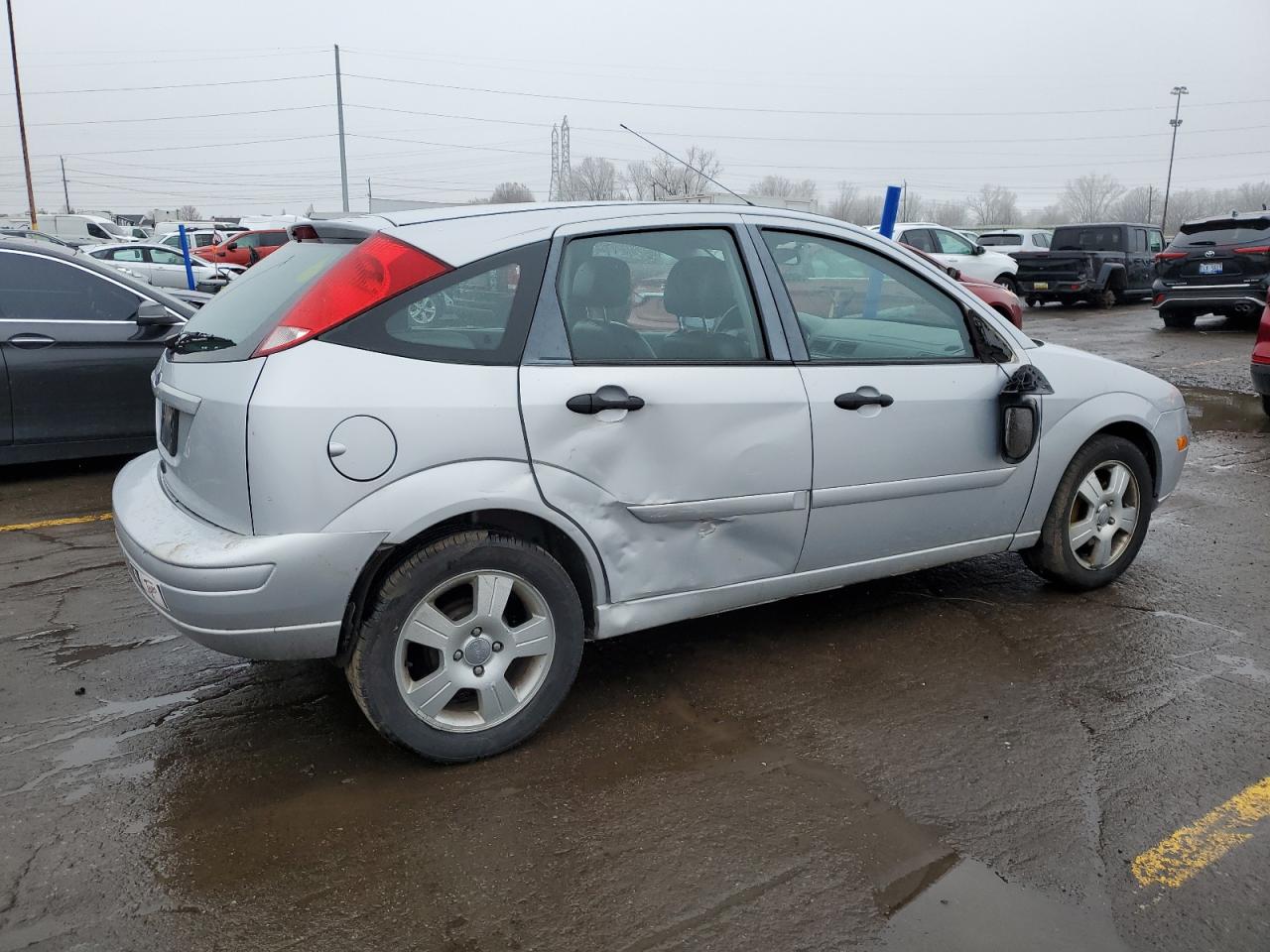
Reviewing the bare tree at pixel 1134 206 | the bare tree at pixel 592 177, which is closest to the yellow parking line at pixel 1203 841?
the bare tree at pixel 592 177

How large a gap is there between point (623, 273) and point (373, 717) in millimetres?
1621

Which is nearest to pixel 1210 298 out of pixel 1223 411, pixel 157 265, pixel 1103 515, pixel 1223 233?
pixel 1223 233

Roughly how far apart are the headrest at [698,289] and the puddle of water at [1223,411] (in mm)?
6681

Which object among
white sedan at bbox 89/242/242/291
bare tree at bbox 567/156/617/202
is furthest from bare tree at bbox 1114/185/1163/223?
white sedan at bbox 89/242/242/291

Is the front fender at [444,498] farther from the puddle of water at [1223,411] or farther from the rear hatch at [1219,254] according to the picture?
the rear hatch at [1219,254]

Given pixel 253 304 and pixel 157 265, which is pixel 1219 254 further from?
pixel 157 265

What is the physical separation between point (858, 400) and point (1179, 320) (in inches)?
630

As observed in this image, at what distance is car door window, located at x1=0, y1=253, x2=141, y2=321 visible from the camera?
6.63 meters

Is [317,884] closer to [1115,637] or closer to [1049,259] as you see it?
[1115,637]

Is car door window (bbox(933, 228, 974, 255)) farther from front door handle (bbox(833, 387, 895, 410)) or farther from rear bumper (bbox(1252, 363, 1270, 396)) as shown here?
front door handle (bbox(833, 387, 895, 410))

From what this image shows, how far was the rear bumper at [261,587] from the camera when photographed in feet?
9.52

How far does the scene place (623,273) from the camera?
3512mm

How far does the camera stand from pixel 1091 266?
20719mm

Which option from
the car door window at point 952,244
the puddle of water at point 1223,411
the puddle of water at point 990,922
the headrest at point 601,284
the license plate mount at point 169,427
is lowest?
the puddle of water at point 1223,411
